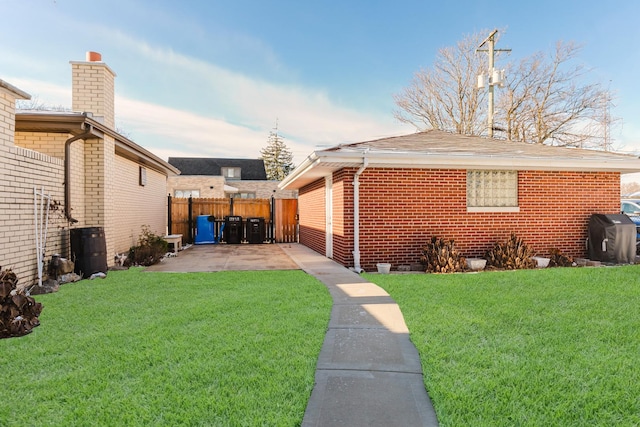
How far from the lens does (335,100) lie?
60.5 ft

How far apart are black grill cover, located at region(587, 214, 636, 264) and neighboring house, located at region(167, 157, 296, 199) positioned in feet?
86.6

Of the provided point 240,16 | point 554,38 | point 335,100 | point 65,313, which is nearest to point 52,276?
point 65,313

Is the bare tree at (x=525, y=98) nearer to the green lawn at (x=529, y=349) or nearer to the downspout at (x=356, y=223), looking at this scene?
the downspout at (x=356, y=223)

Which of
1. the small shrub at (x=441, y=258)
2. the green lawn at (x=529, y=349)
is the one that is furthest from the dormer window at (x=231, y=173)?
the green lawn at (x=529, y=349)

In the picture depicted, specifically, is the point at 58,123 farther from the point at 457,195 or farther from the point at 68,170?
the point at 457,195

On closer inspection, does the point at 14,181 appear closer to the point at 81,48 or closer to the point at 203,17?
the point at 81,48

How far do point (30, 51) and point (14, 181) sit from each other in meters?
6.34

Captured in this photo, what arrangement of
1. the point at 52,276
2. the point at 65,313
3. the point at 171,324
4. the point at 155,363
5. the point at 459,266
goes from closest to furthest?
the point at 155,363 → the point at 171,324 → the point at 65,313 → the point at 52,276 → the point at 459,266

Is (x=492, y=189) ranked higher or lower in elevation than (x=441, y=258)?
higher

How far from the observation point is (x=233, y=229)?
52.4 ft

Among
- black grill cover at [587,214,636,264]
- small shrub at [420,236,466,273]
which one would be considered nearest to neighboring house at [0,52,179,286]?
small shrub at [420,236,466,273]

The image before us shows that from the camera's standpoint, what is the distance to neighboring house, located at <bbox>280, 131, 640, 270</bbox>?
8484 millimetres

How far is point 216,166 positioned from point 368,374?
37944 mm

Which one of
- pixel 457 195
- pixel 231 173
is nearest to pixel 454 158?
pixel 457 195
